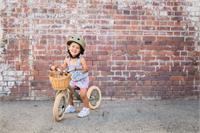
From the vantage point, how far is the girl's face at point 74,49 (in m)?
5.96

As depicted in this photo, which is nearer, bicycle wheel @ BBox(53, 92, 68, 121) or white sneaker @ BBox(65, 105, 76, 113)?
bicycle wheel @ BBox(53, 92, 68, 121)

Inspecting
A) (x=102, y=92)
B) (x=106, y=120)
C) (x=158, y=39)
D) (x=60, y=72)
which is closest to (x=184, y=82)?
(x=158, y=39)

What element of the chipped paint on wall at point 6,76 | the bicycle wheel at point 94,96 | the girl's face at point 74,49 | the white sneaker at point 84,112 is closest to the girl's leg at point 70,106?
the white sneaker at point 84,112

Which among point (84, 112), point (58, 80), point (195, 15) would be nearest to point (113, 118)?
point (84, 112)

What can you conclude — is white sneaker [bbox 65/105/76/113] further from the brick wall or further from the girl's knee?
the brick wall

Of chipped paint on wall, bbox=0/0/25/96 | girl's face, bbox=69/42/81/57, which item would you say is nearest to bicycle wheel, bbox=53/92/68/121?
girl's face, bbox=69/42/81/57

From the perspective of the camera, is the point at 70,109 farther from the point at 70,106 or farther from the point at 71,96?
the point at 71,96

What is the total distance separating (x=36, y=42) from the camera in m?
7.04

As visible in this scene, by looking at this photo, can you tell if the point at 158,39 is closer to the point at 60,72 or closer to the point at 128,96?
the point at 128,96

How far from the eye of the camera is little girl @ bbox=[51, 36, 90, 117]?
19.6 ft

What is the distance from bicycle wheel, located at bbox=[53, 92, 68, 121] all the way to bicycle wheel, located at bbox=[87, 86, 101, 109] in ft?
2.02

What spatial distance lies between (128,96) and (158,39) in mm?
1137

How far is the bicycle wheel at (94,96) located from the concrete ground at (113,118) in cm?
11

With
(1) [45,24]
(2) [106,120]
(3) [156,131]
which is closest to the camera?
(3) [156,131]
